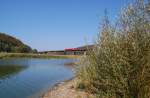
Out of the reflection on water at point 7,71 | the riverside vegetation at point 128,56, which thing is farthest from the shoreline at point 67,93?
the reflection on water at point 7,71

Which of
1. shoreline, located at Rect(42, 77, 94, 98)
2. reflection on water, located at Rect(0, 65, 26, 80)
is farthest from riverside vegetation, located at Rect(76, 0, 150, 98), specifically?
reflection on water, located at Rect(0, 65, 26, 80)

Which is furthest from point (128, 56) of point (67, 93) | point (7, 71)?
point (7, 71)

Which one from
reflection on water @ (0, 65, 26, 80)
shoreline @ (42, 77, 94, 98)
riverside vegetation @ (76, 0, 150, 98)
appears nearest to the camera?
riverside vegetation @ (76, 0, 150, 98)

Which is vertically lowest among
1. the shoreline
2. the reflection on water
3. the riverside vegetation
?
the shoreline

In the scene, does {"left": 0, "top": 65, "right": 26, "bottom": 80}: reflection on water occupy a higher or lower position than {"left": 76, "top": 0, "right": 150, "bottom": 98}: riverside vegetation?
lower

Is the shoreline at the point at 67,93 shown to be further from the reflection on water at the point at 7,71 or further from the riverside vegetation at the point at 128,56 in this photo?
the reflection on water at the point at 7,71

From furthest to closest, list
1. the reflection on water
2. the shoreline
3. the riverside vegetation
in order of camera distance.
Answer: the reflection on water
the shoreline
the riverside vegetation

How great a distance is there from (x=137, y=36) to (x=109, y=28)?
1.41 m

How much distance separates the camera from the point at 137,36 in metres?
9.84

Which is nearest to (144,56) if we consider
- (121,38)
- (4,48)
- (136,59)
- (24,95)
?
(136,59)

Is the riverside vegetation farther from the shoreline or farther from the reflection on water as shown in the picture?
the reflection on water

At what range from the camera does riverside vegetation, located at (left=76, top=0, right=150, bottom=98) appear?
9.80m

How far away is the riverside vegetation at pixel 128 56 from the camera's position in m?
9.80

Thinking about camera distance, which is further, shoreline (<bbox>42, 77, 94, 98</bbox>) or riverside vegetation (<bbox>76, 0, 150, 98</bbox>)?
shoreline (<bbox>42, 77, 94, 98</bbox>)
